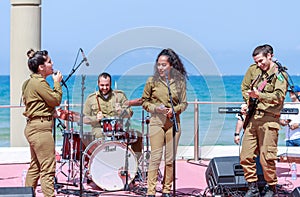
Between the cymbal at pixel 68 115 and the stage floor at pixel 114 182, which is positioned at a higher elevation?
the cymbal at pixel 68 115

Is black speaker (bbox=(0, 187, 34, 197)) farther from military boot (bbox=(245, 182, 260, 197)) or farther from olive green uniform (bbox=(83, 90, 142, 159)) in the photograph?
military boot (bbox=(245, 182, 260, 197))

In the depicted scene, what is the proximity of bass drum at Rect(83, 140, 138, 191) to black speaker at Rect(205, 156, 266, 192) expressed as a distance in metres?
0.88

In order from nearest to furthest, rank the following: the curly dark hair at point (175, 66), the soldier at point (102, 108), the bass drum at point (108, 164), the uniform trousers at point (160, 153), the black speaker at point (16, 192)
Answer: the black speaker at point (16, 192)
the curly dark hair at point (175, 66)
the uniform trousers at point (160, 153)
the bass drum at point (108, 164)
the soldier at point (102, 108)

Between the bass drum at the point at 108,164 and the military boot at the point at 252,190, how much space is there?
132cm

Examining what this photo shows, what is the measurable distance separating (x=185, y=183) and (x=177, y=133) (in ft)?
5.19

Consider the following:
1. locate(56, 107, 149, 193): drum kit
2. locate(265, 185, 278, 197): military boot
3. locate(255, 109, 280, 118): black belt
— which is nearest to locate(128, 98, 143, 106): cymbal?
locate(56, 107, 149, 193): drum kit

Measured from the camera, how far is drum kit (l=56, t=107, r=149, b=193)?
24.0 feet

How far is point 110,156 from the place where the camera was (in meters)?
7.38

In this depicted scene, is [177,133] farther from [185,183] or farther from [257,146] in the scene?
[185,183]

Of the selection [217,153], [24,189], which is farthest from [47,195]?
[217,153]

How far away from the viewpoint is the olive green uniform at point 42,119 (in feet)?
19.9

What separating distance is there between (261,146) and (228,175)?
1.74 feet

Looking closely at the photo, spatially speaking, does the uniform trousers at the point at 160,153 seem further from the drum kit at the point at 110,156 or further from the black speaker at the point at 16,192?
the black speaker at the point at 16,192

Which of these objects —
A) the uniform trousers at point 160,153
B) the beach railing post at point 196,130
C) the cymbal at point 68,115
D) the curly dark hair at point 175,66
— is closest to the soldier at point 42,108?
the cymbal at point 68,115
